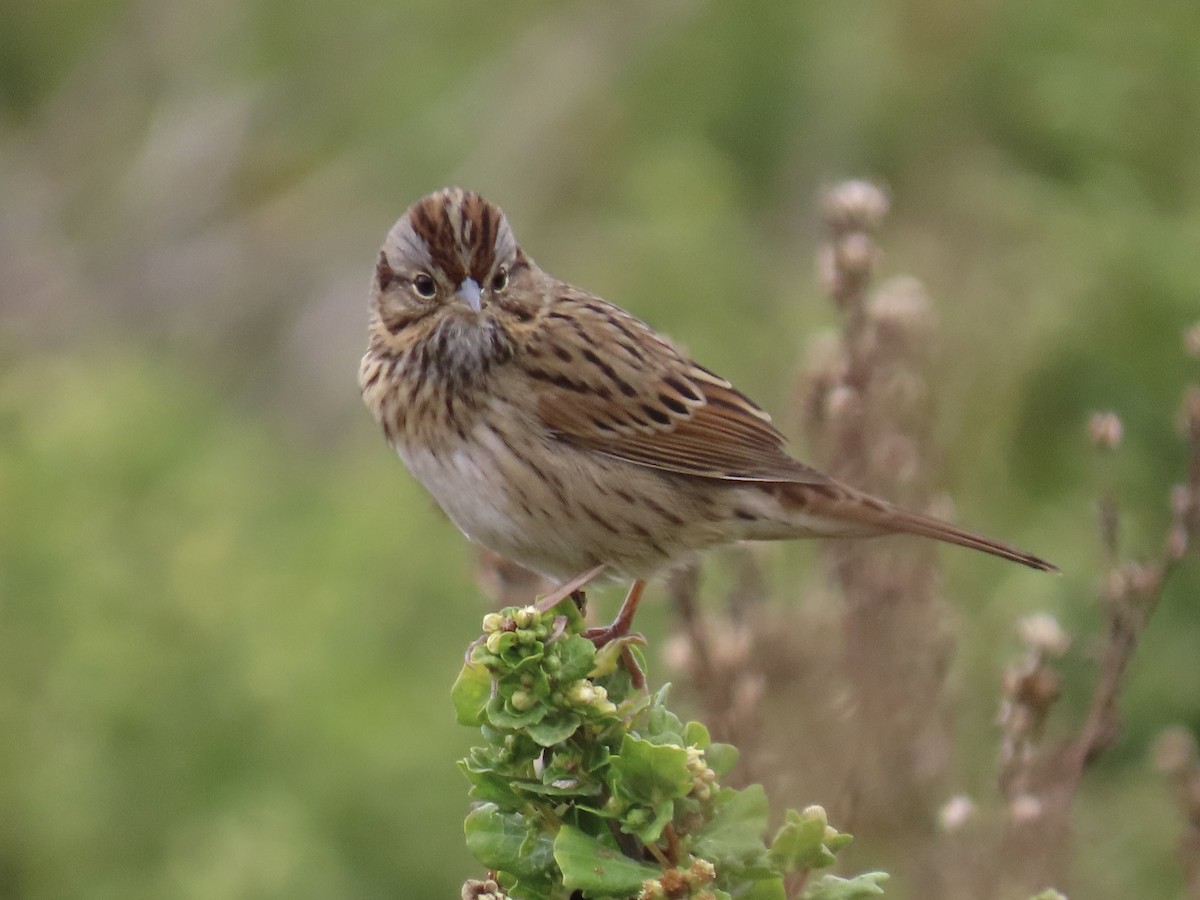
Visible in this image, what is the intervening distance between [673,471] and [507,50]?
6.87m

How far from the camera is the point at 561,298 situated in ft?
12.1

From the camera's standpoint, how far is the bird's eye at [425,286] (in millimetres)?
3412

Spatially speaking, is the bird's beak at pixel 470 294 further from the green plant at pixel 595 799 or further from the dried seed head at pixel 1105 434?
the green plant at pixel 595 799

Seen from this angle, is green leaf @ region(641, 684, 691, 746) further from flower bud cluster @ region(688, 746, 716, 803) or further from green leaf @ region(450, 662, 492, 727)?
green leaf @ region(450, 662, 492, 727)

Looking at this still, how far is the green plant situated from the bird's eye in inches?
59.8

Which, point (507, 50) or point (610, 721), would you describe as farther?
point (507, 50)

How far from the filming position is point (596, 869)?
181 cm

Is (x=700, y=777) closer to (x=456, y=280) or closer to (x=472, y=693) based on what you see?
(x=472, y=693)

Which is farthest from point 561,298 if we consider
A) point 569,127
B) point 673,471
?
point 569,127

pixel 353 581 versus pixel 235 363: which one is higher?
pixel 235 363

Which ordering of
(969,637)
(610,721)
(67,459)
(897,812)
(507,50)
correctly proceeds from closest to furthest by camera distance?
1. (610,721)
2. (897,812)
3. (969,637)
4. (67,459)
5. (507,50)

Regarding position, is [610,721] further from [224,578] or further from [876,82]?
[876,82]

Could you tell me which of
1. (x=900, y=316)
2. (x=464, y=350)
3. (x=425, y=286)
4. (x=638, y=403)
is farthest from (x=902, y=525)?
(x=425, y=286)

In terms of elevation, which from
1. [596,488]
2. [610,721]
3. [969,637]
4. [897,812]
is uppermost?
[969,637]
